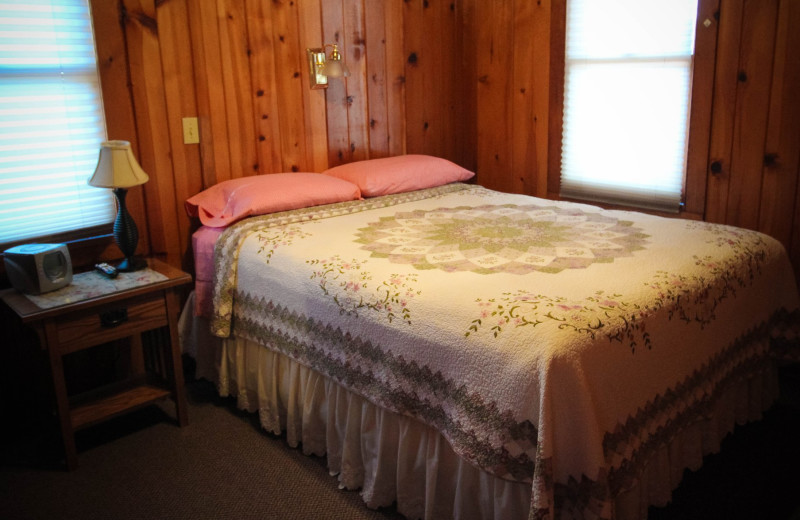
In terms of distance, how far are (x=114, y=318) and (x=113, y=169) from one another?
1.67ft

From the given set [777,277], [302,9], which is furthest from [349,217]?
[777,277]

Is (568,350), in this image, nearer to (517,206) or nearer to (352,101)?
(517,206)

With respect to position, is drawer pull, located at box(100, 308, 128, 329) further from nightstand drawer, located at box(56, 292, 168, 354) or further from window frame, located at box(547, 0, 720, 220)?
window frame, located at box(547, 0, 720, 220)

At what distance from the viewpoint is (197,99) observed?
9.02ft

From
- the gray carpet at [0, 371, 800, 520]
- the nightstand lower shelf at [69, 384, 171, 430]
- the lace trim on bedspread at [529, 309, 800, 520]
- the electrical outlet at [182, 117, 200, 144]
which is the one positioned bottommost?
the gray carpet at [0, 371, 800, 520]

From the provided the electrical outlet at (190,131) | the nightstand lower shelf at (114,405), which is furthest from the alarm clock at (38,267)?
the electrical outlet at (190,131)

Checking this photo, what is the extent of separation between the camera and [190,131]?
274 centimetres

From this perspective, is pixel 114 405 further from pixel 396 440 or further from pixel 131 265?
pixel 396 440

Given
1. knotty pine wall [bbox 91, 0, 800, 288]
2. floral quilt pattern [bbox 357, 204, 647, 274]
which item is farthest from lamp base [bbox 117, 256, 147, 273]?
floral quilt pattern [bbox 357, 204, 647, 274]

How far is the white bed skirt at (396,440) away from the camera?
5.46ft

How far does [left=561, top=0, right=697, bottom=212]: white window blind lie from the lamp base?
2.22 metres

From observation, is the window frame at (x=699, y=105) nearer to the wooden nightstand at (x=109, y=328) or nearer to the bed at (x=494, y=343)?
the bed at (x=494, y=343)

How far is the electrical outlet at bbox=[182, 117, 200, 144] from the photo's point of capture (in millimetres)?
2727

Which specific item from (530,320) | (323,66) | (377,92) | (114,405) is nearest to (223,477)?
(114,405)
